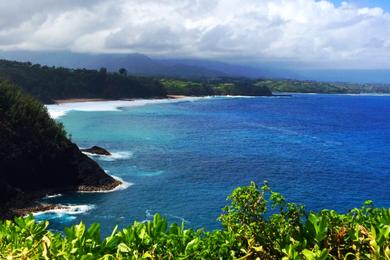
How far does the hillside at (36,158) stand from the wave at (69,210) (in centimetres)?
318

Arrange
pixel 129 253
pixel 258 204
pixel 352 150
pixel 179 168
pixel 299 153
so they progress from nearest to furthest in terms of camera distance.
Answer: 1. pixel 129 253
2. pixel 258 204
3. pixel 179 168
4. pixel 299 153
5. pixel 352 150

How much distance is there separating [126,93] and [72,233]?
176232 millimetres

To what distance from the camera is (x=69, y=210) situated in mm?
43406

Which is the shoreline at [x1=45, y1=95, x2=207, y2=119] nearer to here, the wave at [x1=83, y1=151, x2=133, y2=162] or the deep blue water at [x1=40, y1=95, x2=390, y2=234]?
the deep blue water at [x1=40, y1=95, x2=390, y2=234]

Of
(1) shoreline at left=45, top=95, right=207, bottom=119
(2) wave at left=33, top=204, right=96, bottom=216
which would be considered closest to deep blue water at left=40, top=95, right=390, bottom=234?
(2) wave at left=33, top=204, right=96, bottom=216

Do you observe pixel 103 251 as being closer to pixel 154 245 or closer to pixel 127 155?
pixel 154 245

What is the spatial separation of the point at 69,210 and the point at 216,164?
82.4 feet

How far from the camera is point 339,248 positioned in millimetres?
8969

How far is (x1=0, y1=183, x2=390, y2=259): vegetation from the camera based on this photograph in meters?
8.12

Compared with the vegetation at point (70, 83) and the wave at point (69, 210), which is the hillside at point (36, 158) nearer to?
the wave at point (69, 210)

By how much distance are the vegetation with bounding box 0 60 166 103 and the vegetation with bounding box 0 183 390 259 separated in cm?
14248

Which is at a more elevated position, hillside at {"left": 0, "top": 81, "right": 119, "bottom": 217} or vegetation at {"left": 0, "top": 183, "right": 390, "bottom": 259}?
vegetation at {"left": 0, "top": 183, "right": 390, "bottom": 259}

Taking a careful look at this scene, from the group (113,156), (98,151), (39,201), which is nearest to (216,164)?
(113,156)

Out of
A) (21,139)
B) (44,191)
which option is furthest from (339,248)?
(21,139)
